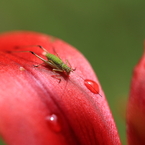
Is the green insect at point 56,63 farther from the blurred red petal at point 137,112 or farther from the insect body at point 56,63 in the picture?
the blurred red petal at point 137,112

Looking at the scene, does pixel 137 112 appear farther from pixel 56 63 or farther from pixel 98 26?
pixel 98 26

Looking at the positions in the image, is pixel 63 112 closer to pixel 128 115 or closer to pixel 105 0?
pixel 128 115

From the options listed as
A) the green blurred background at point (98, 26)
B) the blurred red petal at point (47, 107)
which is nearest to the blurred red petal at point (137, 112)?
the blurred red petal at point (47, 107)

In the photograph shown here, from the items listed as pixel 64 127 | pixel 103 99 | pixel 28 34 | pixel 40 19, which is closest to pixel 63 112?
pixel 64 127

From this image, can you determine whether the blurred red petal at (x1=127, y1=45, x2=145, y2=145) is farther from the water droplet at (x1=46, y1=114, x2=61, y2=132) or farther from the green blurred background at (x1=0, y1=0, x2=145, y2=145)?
the green blurred background at (x1=0, y1=0, x2=145, y2=145)

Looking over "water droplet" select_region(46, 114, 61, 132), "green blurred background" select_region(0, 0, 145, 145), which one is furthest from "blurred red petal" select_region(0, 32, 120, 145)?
"green blurred background" select_region(0, 0, 145, 145)

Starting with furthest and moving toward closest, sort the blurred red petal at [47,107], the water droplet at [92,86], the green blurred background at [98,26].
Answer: the green blurred background at [98,26]
the water droplet at [92,86]
the blurred red petal at [47,107]
